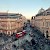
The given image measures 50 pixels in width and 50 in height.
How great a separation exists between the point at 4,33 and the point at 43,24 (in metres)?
7.40

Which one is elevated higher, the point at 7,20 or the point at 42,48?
the point at 7,20

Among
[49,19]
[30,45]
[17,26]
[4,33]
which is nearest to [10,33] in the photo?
[4,33]

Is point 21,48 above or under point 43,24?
under

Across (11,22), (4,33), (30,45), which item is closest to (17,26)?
(11,22)

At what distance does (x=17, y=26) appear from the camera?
40000 millimetres

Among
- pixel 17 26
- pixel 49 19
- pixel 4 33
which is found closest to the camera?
pixel 49 19

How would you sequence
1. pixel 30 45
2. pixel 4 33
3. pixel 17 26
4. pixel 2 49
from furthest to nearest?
pixel 17 26 < pixel 4 33 < pixel 30 45 < pixel 2 49

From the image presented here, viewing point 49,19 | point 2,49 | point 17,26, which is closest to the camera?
point 2,49

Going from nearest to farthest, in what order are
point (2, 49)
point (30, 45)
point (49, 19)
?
point (2, 49) → point (30, 45) → point (49, 19)

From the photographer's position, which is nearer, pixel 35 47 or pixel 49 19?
pixel 35 47

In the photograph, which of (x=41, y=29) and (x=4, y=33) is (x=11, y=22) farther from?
(x=41, y=29)

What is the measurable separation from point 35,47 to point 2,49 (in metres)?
4.05

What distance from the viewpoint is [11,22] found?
123 ft

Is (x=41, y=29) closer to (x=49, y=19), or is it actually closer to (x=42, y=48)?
(x=49, y=19)
